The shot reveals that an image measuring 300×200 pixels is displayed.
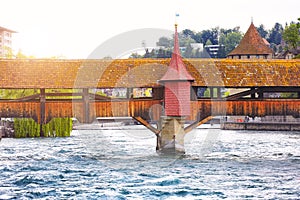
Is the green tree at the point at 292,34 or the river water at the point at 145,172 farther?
the green tree at the point at 292,34

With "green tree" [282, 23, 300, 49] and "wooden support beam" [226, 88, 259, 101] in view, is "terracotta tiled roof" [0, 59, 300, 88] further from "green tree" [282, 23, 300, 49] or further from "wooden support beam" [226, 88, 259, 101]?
"green tree" [282, 23, 300, 49]

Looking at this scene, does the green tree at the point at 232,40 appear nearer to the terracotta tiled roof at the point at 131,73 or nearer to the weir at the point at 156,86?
the terracotta tiled roof at the point at 131,73

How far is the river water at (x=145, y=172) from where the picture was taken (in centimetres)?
1834

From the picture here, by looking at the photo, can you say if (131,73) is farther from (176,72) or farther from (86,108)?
(86,108)

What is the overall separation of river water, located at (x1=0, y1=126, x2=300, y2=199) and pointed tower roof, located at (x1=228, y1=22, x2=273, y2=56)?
19918 mm

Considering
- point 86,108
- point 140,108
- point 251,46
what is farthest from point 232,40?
point 86,108

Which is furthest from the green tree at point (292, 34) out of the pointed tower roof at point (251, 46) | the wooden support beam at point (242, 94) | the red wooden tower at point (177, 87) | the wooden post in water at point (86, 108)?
the wooden post in water at point (86, 108)

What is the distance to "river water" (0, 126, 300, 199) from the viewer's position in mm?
18344

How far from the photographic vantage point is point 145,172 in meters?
21.5

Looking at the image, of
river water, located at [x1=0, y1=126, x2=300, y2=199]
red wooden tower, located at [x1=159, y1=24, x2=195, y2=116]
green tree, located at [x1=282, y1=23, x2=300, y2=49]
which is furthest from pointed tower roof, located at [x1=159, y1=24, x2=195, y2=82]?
green tree, located at [x1=282, y1=23, x2=300, y2=49]

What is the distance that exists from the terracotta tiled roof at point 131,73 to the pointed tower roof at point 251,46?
24.5m

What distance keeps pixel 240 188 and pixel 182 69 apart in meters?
6.67

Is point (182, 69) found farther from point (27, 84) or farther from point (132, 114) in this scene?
point (27, 84)

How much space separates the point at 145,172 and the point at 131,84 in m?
4.14
